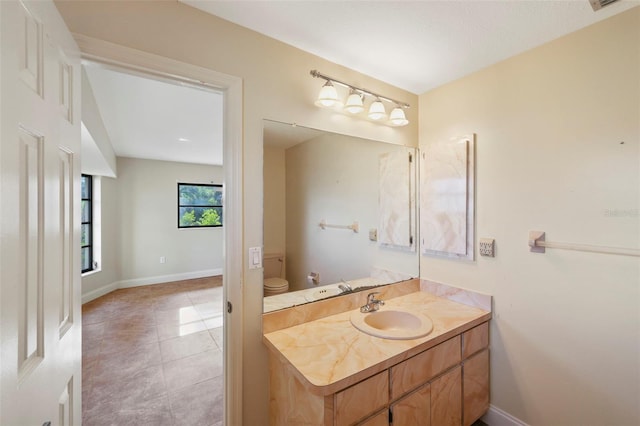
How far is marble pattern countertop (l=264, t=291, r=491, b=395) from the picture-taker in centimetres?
109

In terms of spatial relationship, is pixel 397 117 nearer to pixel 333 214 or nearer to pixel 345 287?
pixel 333 214

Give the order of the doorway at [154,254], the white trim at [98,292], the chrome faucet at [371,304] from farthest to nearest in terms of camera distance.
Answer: the white trim at [98,292], the doorway at [154,254], the chrome faucet at [371,304]

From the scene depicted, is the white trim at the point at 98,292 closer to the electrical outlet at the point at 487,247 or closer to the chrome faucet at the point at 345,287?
the chrome faucet at the point at 345,287

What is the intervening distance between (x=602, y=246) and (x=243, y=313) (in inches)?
74.3

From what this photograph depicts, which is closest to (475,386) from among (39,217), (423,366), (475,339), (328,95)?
(475,339)

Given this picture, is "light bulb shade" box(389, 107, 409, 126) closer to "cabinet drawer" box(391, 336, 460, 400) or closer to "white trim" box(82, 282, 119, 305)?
"cabinet drawer" box(391, 336, 460, 400)

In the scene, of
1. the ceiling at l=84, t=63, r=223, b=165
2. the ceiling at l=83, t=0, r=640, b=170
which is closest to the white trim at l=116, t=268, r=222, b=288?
the ceiling at l=84, t=63, r=223, b=165

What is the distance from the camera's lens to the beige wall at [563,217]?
4.25 ft

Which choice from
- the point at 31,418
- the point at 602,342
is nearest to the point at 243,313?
the point at 31,418

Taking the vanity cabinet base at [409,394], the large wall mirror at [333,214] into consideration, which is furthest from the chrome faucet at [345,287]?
the vanity cabinet base at [409,394]

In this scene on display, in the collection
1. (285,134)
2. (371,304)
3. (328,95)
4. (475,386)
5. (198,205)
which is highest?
(328,95)

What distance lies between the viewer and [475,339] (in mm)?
1672

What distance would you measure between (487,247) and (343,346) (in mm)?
1200

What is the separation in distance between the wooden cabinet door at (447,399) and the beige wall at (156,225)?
5.47m
